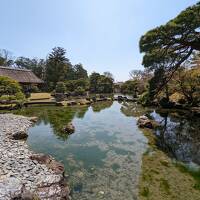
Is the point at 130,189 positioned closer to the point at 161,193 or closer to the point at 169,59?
the point at 161,193

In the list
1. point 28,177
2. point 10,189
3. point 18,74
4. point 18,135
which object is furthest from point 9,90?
point 10,189

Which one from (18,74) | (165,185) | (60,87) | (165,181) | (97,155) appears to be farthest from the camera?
(60,87)

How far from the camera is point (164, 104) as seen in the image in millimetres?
22594

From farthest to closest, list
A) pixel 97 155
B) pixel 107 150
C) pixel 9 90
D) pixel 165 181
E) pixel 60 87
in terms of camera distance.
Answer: pixel 60 87 < pixel 9 90 < pixel 107 150 < pixel 97 155 < pixel 165 181

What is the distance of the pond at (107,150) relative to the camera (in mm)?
5719

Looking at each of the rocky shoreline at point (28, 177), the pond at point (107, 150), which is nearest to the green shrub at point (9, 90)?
the pond at point (107, 150)

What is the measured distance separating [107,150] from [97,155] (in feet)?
2.74

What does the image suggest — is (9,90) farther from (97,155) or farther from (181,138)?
(181,138)

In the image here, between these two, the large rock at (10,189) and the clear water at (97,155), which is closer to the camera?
the large rock at (10,189)

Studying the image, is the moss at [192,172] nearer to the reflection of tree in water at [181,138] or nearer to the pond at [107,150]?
the pond at [107,150]

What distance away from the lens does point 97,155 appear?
8430mm

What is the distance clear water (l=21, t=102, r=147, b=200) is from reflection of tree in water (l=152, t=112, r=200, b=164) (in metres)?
1.19

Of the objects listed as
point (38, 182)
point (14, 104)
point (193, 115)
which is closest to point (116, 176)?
point (38, 182)

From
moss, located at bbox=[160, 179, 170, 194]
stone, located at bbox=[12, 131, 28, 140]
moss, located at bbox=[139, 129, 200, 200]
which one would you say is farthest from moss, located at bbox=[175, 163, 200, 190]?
stone, located at bbox=[12, 131, 28, 140]
